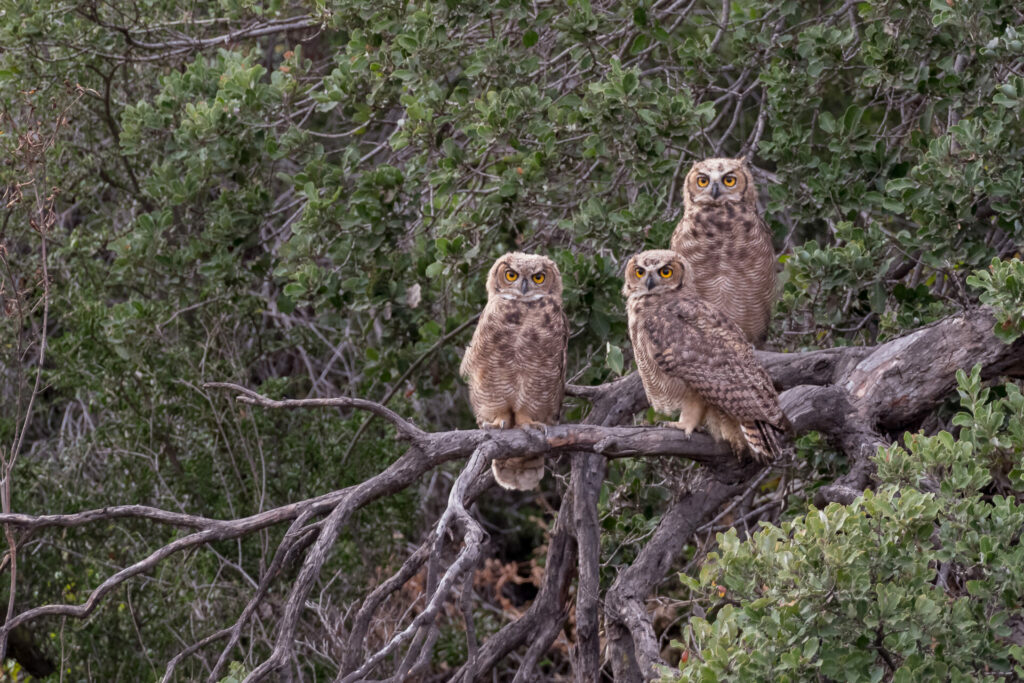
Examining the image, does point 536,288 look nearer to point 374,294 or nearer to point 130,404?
point 374,294

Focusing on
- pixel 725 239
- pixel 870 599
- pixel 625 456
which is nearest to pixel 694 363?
pixel 625 456

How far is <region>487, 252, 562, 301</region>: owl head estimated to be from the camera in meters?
3.90

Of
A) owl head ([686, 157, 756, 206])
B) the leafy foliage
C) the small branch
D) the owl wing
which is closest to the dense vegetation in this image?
the leafy foliage

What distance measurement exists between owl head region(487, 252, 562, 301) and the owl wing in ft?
1.22

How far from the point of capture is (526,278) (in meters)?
3.89

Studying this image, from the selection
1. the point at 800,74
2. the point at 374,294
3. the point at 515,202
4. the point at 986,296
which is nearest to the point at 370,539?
the point at 374,294

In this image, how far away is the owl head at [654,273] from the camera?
4.05 meters

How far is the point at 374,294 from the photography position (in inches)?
184

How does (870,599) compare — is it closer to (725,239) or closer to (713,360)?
(713,360)

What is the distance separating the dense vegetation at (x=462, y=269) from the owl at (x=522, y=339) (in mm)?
269

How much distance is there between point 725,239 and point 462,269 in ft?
3.61

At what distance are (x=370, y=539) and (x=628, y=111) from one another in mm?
2857

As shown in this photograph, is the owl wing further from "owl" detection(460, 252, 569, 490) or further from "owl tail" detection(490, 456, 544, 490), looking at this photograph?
"owl tail" detection(490, 456, 544, 490)

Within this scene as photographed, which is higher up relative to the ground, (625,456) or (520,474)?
(625,456)
